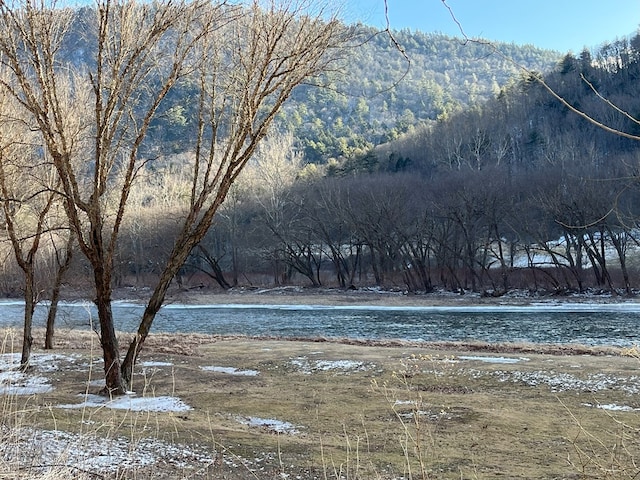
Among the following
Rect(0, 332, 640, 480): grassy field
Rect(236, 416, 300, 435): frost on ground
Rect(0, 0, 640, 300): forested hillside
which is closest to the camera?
Rect(0, 332, 640, 480): grassy field

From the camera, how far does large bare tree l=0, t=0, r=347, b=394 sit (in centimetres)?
825

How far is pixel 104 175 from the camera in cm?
868

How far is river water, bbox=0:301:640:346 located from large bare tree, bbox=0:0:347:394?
12.0 meters

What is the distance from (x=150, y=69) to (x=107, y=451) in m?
5.79

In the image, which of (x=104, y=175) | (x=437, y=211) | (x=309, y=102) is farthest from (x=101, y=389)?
(x=309, y=102)

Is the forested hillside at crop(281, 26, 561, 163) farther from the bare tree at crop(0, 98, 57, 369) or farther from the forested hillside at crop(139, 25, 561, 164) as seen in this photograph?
the bare tree at crop(0, 98, 57, 369)

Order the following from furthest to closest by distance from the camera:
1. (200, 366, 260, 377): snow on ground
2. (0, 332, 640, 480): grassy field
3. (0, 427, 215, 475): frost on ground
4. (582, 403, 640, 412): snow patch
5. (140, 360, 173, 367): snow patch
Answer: (140, 360, 173, 367): snow patch < (200, 366, 260, 377): snow on ground < (582, 403, 640, 412): snow patch < (0, 332, 640, 480): grassy field < (0, 427, 215, 475): frost on ground

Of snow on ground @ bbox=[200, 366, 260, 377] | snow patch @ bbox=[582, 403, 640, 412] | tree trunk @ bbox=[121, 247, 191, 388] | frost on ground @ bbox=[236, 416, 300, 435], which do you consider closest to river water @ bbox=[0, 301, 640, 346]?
snow on ground @ bbox=[200, 366, 260, 377]

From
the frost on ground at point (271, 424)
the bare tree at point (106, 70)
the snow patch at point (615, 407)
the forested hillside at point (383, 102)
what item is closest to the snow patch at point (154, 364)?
the bare tree at point (106, 70)

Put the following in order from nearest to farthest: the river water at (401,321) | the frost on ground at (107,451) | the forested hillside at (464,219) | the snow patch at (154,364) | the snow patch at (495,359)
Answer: the frost on ground at (107,451), the snow patch at (154,364), the snow patch at (495,359), the river water at (401,321), the forested hillside at (464,219)

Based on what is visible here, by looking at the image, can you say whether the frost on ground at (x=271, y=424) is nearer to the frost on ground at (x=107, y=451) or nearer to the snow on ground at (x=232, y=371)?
the frost on ground at (x=107, y=451)

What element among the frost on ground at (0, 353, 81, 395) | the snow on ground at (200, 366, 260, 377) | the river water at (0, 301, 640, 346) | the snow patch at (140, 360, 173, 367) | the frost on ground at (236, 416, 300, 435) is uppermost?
the frost on ground at (0, 353, 81, 395)

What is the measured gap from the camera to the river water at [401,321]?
2208 centimetres

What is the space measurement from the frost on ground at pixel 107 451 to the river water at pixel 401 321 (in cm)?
1494
